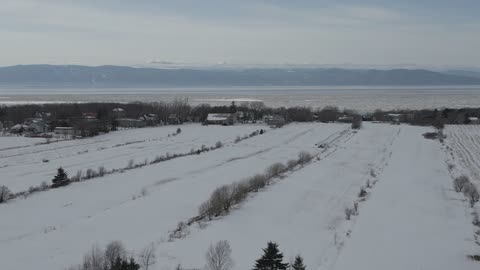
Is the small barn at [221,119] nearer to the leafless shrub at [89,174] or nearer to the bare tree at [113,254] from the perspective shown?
the leafless shrub at [89,174]

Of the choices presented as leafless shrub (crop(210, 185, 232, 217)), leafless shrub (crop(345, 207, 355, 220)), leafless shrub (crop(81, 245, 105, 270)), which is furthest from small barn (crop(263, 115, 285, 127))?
leafless shrub (crop(81, 245, 105, 270))

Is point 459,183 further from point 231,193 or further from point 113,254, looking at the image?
point 113,254

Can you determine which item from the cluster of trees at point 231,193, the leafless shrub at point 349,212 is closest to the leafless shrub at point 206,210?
the cluster of trees at point 231,193

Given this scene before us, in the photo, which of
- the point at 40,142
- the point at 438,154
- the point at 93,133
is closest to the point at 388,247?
the point at 438,154

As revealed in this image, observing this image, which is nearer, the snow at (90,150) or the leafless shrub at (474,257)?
the leafless shrub at (474,257)

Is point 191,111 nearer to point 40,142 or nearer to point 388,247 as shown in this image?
point 40,142

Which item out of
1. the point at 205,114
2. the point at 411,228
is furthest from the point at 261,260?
the point at 205,114

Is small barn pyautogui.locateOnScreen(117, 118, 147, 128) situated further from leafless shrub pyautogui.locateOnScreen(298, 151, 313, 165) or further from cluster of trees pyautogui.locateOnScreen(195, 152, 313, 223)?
cluster of trees pyautogui.locateOnScreen(195, 152, 313, 223)
